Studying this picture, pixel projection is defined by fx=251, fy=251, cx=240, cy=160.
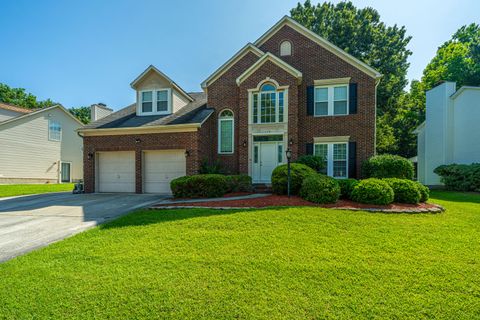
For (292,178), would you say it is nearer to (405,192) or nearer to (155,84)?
(405,192)

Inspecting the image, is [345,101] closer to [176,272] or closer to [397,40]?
[176,272]

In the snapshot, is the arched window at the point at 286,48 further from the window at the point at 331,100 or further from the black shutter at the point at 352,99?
the black shutter at the point at 352,99

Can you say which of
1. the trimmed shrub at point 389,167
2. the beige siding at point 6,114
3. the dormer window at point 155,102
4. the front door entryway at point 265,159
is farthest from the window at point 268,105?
the beige siding at point 6,114

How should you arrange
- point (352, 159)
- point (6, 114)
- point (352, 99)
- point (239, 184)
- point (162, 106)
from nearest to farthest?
point (239, 184), point (352, 159), point (352, 99), point (162, 106), point (6, 114)

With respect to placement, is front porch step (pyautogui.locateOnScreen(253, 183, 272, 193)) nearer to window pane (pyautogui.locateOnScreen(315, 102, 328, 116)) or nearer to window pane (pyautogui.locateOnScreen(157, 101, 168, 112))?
window pane (pyautogui.locateOnScreen(315, 102, 328, 116))

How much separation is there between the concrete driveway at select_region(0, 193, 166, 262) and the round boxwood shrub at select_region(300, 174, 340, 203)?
6195 mm

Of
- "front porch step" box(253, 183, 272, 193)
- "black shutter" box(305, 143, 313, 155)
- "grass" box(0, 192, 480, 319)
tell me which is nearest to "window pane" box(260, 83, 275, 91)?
"black shutter" box(305, 143, 313, 155)

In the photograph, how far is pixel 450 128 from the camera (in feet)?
53.8

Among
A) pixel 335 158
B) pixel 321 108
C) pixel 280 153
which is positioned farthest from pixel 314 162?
pixel 321 108

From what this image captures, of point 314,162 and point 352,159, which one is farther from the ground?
point 352,159

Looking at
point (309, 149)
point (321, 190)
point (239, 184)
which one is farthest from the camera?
point (309, 149)

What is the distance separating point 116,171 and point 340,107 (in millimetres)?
12450

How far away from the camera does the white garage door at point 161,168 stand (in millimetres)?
13094

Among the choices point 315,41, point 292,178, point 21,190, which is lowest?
point 21,190
